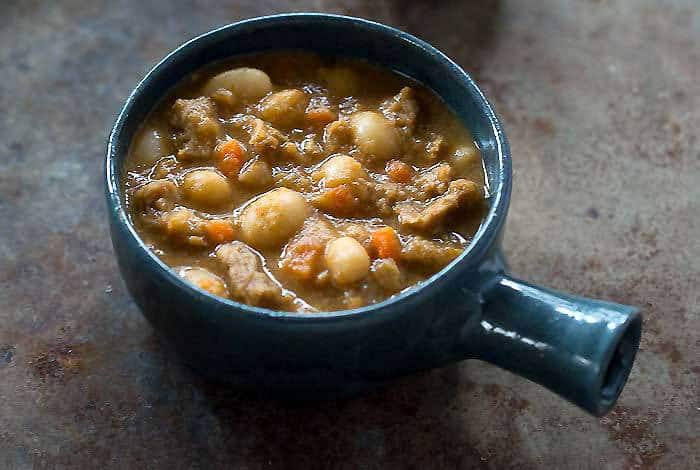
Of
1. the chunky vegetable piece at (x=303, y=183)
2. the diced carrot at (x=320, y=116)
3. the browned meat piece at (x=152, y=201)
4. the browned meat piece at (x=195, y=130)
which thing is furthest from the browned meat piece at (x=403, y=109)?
the browned meat piece at (x=152, y=201)

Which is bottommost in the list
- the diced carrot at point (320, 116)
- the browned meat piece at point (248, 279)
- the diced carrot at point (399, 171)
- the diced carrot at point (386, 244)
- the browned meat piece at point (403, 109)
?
the browned meat piece at point (248, 279)

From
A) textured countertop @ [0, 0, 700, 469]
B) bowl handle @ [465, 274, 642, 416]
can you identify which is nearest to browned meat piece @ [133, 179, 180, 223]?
textured countertop @ [0, 0, 700, 469]

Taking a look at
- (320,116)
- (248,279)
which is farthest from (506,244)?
(248,279)

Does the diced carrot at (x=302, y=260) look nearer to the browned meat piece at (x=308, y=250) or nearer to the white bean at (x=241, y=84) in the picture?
the browned meat piece at (x=308, y=250)

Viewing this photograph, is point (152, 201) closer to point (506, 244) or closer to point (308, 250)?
point (308, 250)

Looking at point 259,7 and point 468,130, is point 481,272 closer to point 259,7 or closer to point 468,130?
point 468,130

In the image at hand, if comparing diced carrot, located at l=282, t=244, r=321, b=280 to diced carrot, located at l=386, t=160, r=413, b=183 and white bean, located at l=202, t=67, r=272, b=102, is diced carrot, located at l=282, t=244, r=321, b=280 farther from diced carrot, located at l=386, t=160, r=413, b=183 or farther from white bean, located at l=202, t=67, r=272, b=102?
white bean, located at l=202, t=67, r=272, b=102

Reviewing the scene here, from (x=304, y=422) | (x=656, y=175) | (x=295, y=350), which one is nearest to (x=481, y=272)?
(x=295, y=350)
